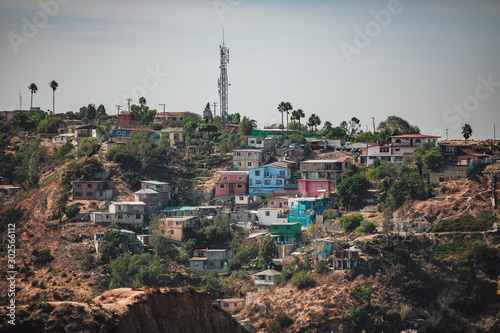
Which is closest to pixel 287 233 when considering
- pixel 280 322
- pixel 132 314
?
pixel 280 322

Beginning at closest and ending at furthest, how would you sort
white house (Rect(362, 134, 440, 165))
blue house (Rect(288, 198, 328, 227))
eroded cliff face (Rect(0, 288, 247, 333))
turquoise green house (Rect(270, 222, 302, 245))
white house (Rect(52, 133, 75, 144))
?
eroded cliff face (Rect(0, 288, 247, 333))
turquoise green house (Rect(270, 222, 302, 245))
blue house (Rect(288, 198, 328, 227))
white house (Rect(362, 134, 440, 165))
white house (Rect(52, 133, 75, 144))

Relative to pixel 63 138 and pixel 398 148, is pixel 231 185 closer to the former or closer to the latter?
pixel 398 148

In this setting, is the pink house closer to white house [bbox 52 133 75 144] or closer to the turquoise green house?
the turquoise green house

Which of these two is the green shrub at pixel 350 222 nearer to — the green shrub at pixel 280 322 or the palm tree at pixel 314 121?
the green shrub at pixel 280 322

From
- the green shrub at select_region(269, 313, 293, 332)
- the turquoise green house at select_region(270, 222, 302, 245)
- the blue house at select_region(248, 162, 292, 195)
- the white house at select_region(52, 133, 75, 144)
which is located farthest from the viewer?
the white house at select_region(52, 133, 75, 144)

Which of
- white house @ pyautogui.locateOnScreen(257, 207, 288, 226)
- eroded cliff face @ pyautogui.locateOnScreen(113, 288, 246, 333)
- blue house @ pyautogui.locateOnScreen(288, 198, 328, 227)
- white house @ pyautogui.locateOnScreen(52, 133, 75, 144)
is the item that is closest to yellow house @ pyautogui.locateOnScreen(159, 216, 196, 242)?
white house @ pyautogui.locateOnScreen(257, 207, 288, 226)

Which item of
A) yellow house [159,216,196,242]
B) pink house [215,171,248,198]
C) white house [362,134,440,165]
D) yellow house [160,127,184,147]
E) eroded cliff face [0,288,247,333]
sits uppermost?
yellow house [160,127,184,147]

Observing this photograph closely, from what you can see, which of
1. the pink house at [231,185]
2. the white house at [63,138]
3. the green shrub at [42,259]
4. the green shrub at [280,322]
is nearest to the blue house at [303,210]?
the pink house at [231,185]
